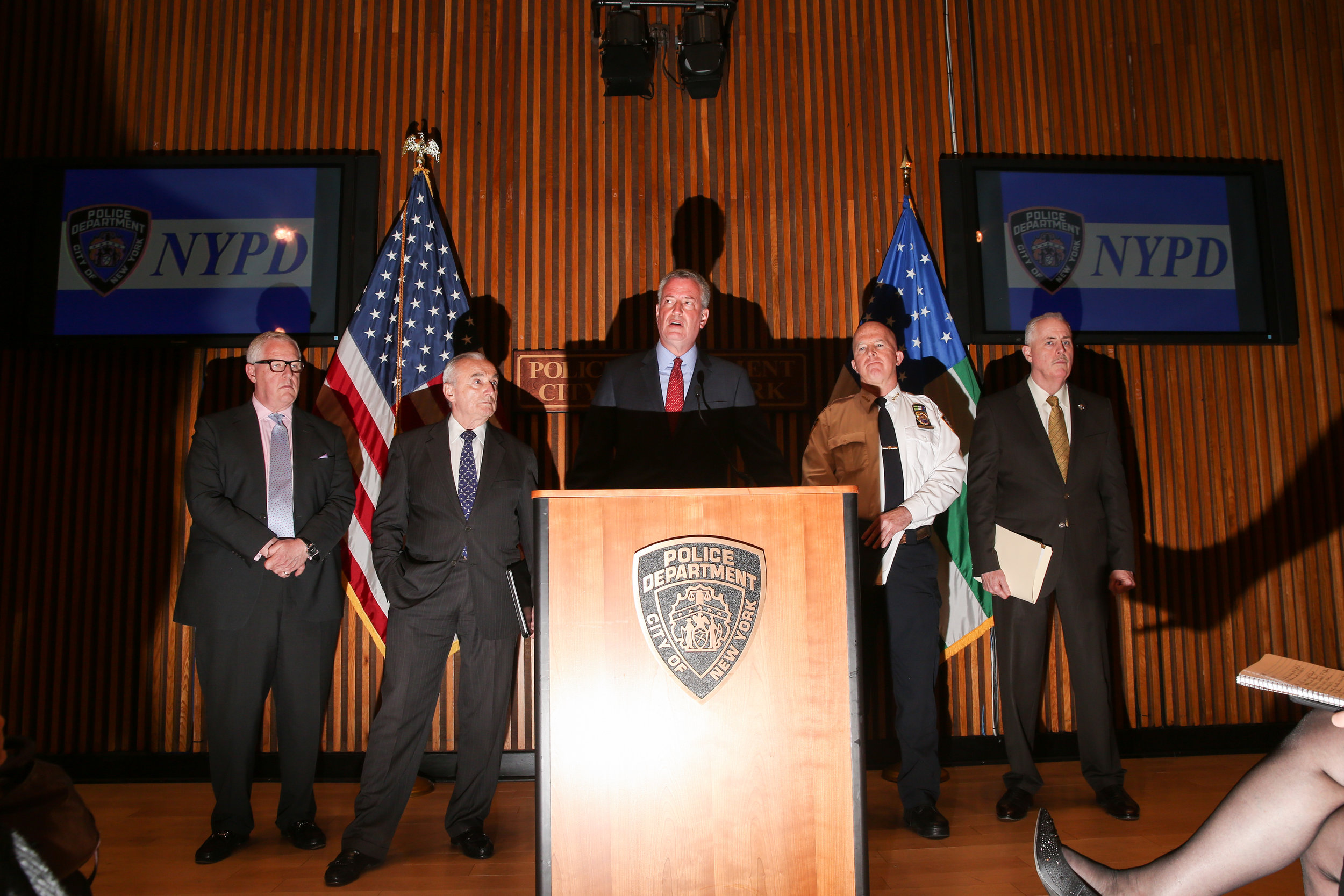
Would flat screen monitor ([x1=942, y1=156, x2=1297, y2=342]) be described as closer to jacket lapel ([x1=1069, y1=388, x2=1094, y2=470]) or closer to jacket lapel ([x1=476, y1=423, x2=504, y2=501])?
jacket lapel ([x1=1069, y1=388, x2=1094, y2=470])

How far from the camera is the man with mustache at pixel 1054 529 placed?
3.22 meters

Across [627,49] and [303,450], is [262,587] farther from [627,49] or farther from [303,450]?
[627,49]

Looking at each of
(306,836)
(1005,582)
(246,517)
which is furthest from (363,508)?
(1005,582)

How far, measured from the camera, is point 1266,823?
1.52m

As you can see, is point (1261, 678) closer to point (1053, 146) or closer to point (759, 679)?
point (759, 679)

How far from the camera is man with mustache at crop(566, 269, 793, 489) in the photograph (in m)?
2.76

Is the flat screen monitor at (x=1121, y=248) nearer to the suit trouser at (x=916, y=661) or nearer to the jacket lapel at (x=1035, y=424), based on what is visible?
the jacket lapel at (x=1035, y=424)

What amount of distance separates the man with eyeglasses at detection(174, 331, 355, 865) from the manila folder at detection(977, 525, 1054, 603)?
2.55 meters

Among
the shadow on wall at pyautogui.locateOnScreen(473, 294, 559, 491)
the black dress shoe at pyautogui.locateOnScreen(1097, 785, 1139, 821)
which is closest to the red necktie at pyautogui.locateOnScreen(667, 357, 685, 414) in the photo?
the shadow on wall at pyautogui.locateOnScreen(473, 294, 559, 491)

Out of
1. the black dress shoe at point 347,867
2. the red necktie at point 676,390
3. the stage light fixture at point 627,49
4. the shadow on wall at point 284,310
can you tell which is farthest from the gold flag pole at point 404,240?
the red necktie at point 676,390

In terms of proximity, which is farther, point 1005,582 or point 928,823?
point 1005,582

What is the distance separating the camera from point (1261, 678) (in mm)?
1491

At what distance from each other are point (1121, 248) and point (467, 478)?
3.56 meters

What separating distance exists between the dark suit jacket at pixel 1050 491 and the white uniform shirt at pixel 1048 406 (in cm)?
1
